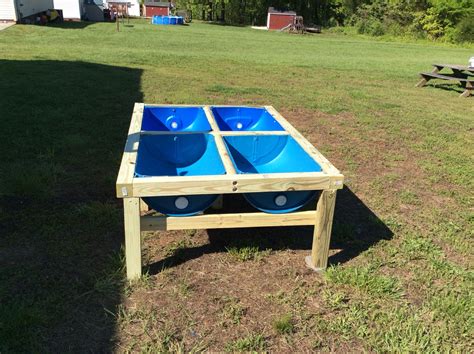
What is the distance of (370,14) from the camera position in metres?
44.7

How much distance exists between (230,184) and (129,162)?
74 cm

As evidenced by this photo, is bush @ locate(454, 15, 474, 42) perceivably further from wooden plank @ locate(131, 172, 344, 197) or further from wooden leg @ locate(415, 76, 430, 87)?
wooden plank @ locate(131, 172, 344, 197)

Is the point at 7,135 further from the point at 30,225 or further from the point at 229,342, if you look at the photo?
the point at 229,342

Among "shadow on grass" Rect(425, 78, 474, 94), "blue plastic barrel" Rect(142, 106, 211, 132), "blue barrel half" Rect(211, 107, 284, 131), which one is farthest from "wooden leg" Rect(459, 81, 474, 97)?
"blue plastic barrel" Rect(142, 106, 211, 132)

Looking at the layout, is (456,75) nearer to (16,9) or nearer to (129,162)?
(129,162)

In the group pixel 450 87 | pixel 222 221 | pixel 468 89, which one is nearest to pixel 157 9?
pixel 450 87

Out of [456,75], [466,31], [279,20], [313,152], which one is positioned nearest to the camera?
[313,152]

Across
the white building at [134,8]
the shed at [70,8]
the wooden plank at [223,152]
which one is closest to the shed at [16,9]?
the shed at [70,8]

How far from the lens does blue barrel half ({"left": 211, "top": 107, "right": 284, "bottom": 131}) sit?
465 cm

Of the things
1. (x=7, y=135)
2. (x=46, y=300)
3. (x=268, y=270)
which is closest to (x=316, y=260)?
(x=268, y=270)

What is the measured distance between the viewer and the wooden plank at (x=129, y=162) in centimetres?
260

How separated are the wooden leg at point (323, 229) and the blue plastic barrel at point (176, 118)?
1978 millimetres

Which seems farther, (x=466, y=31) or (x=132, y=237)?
(x=466, y=31)

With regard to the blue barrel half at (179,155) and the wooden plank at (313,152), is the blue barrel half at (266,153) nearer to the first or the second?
the wooden plank at (313,152)
